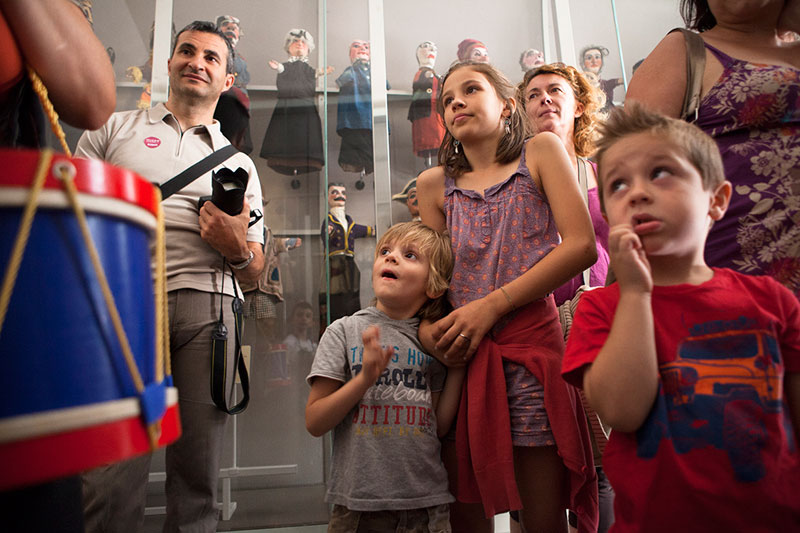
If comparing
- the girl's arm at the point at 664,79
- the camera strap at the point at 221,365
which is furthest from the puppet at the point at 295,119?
the girl's arm at the point at 664,79

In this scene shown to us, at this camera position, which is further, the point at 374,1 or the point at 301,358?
the point at 374,1

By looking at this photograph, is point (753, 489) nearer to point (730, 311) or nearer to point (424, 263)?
point (730, 311)

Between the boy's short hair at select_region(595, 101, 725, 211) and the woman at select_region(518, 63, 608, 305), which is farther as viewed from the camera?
the woman at select_region(518, 63, 608, 305)

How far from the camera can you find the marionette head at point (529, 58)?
3.51 m

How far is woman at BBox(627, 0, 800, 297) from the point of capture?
3.18 ft

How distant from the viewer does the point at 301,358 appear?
2.73m

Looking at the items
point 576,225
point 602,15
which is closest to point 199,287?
point 576,225

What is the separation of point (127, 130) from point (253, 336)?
4.24 ft

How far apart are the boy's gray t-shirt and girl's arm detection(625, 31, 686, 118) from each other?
2.63 feet

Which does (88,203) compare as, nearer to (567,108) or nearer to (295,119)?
(567,108)

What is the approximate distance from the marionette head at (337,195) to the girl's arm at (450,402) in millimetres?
1760

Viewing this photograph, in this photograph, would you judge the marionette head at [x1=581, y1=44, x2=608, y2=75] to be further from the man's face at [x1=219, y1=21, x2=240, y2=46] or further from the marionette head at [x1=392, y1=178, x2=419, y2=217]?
the man's face at [x1=219, y1=21, x2=240, y2=46]

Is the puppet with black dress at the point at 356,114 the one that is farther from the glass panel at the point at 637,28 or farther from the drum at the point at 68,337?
the drum at the point at 68,337

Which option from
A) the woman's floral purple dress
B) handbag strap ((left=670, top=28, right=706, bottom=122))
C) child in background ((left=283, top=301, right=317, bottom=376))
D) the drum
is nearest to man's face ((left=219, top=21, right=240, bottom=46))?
child in background ((left=283, top=301, right=317, bottom=376))
